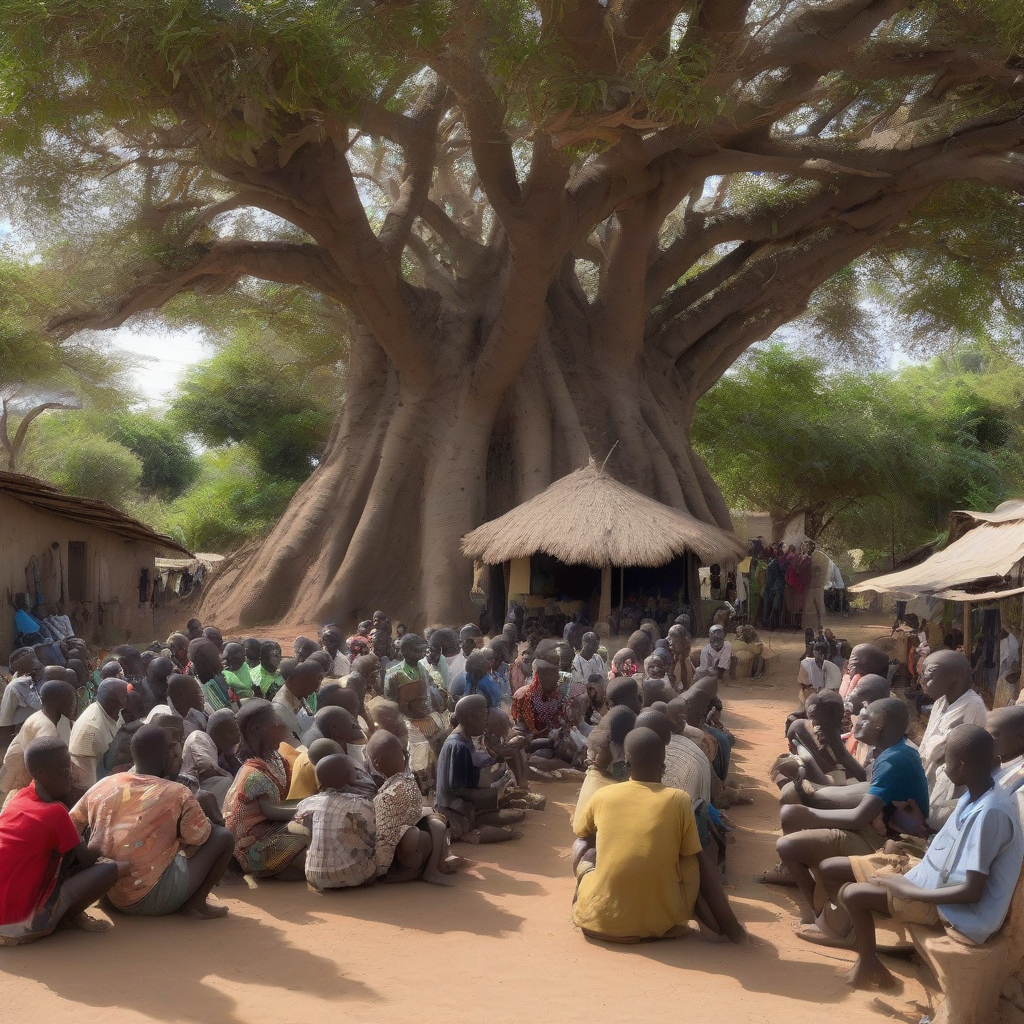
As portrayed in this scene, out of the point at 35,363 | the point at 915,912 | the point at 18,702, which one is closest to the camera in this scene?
the point at 915,912

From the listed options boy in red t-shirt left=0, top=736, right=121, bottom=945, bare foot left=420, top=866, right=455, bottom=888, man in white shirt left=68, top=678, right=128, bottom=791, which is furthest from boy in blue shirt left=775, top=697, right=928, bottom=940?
man in white shirt left=68, top=678, right=128, bottom=791

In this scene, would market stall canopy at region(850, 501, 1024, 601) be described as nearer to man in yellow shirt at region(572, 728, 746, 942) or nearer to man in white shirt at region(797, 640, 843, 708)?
man in white shirt at region(797, 640, 843, 708)

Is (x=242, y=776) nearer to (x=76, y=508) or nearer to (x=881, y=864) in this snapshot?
(x=881, y=864)

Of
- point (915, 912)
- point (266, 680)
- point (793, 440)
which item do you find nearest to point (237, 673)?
point (266, 680)

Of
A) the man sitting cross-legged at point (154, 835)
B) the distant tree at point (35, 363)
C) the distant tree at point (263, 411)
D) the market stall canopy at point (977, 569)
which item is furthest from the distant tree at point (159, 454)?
the man sitting cross-legged at point (154, 835)

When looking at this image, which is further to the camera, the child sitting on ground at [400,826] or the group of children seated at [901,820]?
the child sitting on ground at [400,826]

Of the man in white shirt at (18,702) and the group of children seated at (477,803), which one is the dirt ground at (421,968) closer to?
the group of children seated at (477,803)

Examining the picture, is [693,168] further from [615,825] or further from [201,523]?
[201,523]

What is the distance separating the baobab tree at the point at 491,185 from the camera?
1131 cm

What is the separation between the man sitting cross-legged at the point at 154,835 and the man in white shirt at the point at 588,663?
14.3ft

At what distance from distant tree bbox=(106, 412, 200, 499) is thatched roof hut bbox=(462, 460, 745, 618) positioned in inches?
1443

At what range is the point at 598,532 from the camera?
1333 cm

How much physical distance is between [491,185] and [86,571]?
24.7 ft

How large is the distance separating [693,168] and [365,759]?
11662 millimetres
